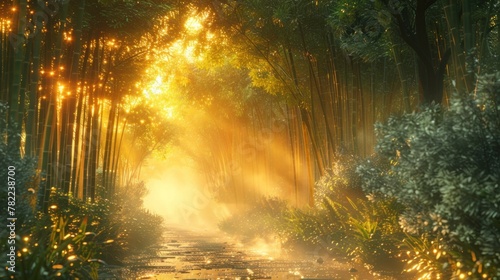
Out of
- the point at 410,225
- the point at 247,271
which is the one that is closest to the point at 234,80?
the point at 247,271

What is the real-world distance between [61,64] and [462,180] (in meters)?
9.79

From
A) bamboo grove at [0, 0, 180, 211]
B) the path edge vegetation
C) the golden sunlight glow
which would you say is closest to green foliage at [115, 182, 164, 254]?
bamboo grove at [0, 0, 180, 211]

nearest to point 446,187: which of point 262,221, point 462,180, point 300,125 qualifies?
point 462,180

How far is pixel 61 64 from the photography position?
13305 mm

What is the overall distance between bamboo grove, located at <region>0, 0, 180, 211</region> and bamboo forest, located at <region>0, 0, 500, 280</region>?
4 cm

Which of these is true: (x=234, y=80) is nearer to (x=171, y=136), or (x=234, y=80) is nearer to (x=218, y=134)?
(x=218, y=134)

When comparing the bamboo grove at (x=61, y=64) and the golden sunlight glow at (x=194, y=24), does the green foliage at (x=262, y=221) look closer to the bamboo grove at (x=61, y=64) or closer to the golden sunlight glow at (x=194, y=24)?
the golden sunlight glow at (x=194, y=24)

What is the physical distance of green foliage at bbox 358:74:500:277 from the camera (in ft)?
19.9

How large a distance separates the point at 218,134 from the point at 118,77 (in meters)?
14.7

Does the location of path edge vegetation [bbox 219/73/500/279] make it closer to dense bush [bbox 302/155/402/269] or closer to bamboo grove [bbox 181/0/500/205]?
dense bush [bbox 302/155/402/269]

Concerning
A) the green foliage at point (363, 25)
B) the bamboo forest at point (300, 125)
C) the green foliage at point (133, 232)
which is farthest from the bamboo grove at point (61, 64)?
the green foliage at point (363, 25)

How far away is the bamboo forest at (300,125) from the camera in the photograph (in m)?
6.47

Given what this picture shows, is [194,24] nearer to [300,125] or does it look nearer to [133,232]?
[300,125]

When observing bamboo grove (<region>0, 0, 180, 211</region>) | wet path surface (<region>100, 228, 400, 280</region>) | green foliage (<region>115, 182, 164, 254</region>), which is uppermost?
bamboo grove (<region>0, 0, 180, 211</region>)
